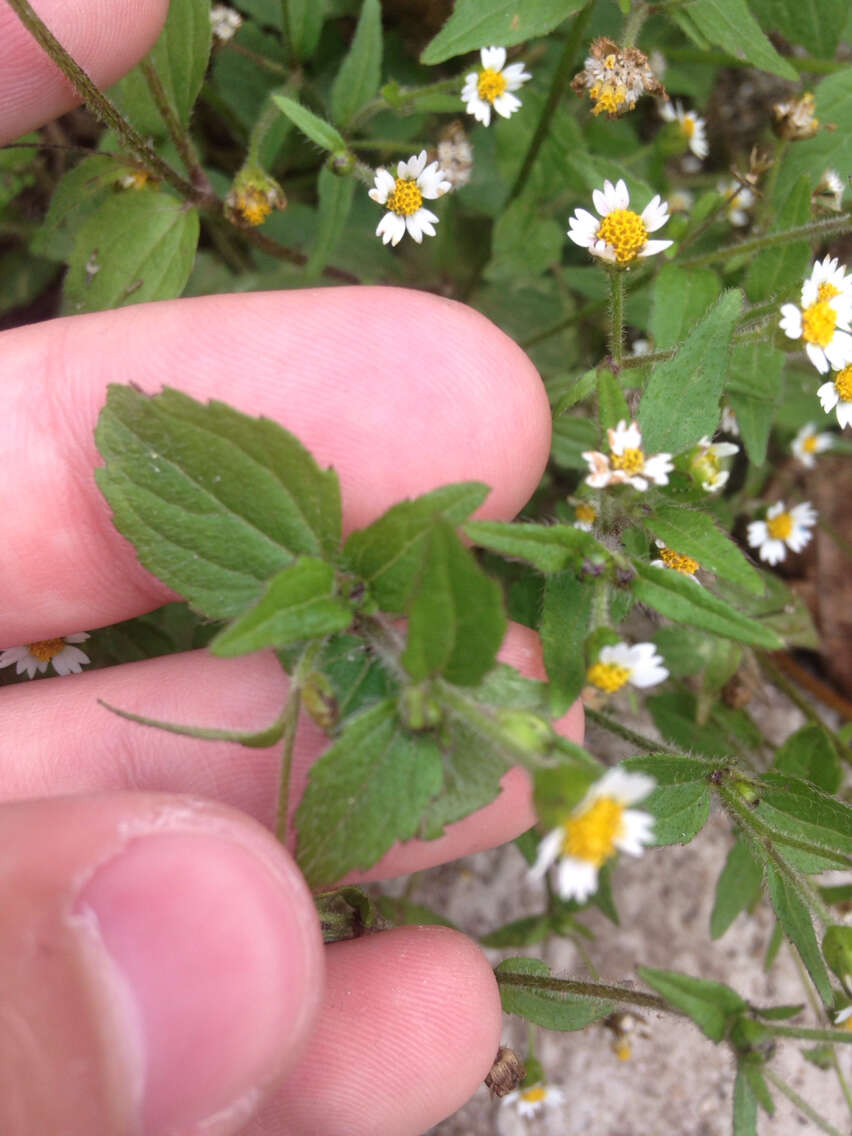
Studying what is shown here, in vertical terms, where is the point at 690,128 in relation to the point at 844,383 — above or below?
above

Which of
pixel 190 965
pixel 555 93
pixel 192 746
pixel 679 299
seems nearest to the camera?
pixel 190 965

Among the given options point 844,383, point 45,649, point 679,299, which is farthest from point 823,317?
point 45,649

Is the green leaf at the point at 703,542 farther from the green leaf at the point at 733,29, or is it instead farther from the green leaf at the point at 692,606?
the green leaf at the point at 733,29

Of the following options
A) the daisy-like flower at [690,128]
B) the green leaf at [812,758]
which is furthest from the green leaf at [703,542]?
the daisy-like flower at [690,128]

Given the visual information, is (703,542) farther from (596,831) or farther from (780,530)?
(780,530)

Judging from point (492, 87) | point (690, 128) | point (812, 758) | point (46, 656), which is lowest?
point (812, 758)

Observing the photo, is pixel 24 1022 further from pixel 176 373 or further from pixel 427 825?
pixel 176 373

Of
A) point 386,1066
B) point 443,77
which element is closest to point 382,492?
point 386,1066

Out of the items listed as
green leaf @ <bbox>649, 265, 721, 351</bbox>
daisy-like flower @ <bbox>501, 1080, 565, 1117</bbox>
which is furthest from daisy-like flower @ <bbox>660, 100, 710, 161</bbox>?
daisy-like flower @ <bbox>501, 1080, 565, 1117</bbox>
